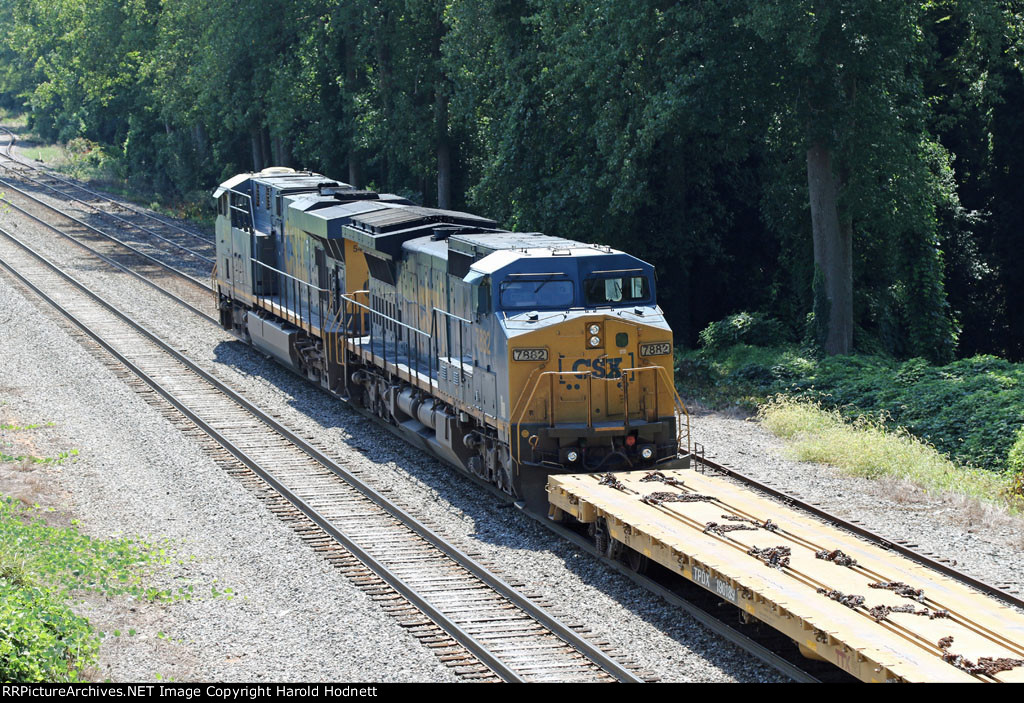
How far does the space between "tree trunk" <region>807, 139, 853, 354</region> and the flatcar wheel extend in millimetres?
13716

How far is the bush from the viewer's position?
2806cm

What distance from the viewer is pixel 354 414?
2184 centimetres

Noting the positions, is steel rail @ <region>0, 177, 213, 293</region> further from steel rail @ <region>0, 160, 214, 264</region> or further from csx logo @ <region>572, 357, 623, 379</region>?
csx logo @ <region>572, 357, 623, 379</region>

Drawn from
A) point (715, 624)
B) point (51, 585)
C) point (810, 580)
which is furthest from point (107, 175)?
point (810, 580)

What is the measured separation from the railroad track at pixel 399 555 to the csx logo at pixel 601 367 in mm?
2847

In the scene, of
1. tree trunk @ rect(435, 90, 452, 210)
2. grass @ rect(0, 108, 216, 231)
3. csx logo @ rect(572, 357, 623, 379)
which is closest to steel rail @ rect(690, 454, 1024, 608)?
csx logo @ rect(572, 357, 623, 379)

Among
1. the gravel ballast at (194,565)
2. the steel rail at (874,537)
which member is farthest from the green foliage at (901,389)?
the gravel ballast at (194,565)

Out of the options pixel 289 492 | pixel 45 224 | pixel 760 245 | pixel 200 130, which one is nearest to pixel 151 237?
pixel 45 224

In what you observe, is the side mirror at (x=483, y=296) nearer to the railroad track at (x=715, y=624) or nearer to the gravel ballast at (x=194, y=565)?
the railroad track at (x=715, y=624)

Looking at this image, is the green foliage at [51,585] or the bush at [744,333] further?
the bush at [744,333]

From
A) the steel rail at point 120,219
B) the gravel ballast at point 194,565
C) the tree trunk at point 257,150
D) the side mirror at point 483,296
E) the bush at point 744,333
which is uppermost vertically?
the tree trunk at point 257,150

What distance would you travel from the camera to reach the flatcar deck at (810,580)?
941 centimetres

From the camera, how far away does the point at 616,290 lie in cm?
1606

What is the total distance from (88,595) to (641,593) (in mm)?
5891
